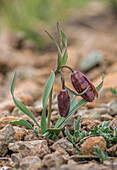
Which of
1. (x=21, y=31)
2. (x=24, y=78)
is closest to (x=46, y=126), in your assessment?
(x=24, y=78)

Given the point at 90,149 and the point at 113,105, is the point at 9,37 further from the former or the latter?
the point at 90,149

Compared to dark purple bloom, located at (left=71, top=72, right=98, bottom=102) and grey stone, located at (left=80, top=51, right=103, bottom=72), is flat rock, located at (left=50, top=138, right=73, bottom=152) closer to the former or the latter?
dark purple bloom, located at (left=71, top=72, right=98, bottom=102)

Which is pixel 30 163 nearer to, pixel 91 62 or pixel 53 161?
pixel 53 161

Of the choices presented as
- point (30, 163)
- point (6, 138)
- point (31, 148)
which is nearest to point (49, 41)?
point (6, 138)

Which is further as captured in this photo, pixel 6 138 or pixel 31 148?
pixel 6 138

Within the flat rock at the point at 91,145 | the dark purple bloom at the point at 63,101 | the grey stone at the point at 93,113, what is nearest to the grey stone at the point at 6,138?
the dark purple bloom at the point at 63,101

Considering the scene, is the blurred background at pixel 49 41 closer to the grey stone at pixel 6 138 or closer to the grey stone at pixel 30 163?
the grey stone at pixel 6 138
